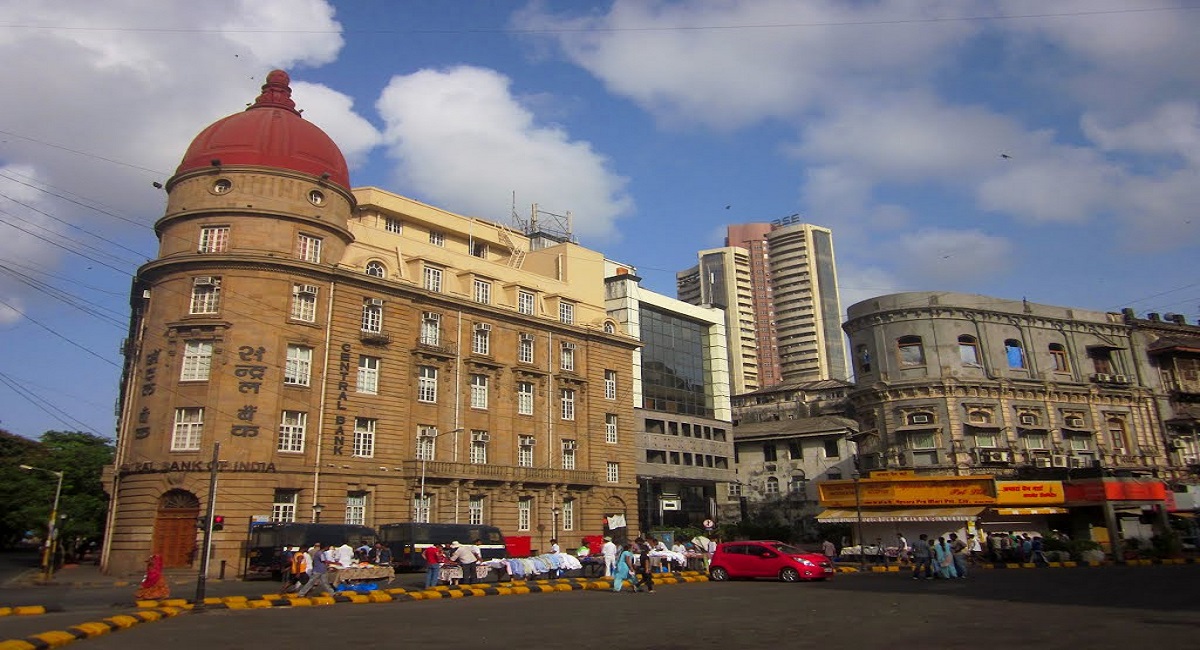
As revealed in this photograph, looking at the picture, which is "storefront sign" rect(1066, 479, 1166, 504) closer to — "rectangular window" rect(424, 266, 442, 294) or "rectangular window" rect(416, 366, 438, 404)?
"rectangular window" rect(416, 366, 438, 404)

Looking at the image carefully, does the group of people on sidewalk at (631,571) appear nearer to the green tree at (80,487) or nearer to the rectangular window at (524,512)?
the rectangular window at (524,512)

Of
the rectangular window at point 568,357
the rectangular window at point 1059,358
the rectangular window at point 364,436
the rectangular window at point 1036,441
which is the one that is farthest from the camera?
the rectangular window at point 1059,358

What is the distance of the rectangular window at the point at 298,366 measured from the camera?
40.3 meters

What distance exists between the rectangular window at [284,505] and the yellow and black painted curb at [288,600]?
14266 millimetres

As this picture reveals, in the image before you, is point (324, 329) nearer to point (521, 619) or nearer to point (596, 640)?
point (521, 619)

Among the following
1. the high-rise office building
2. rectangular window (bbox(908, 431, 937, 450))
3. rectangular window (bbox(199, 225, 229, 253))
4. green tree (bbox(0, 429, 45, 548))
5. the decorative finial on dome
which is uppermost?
the high-rise office building

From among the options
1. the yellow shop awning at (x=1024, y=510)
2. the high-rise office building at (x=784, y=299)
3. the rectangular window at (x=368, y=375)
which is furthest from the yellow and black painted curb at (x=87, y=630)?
the high-rise office building at (x=784, y=299)

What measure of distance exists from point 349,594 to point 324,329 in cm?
2081

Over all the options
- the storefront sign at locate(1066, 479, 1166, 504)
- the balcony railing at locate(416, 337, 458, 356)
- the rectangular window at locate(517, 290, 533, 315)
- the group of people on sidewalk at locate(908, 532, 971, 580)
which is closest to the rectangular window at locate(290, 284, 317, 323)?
the balcony railing at locate(416, 337, 458, 356)

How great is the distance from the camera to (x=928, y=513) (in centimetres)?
4675

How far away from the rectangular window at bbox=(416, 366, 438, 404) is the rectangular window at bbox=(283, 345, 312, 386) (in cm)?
659

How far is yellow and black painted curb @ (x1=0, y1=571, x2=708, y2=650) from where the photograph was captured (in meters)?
14.0

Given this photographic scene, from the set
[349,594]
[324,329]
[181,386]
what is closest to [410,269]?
[324,329]

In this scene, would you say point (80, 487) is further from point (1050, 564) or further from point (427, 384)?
point (1050, 564)
